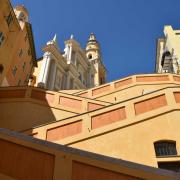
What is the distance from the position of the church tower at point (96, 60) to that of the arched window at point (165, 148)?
3663 centimetres

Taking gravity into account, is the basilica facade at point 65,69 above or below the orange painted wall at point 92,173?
above

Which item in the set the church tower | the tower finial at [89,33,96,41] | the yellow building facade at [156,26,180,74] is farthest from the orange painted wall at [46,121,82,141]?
the tower finial at [89,33,96,41]

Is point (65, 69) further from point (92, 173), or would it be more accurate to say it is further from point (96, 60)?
point (92, 173)

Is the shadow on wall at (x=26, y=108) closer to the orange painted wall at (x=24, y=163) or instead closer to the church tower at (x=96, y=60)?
the orange painted wall at (x=24, y=163)

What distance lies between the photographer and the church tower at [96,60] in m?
49.2

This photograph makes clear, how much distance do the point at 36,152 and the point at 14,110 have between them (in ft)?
30.6

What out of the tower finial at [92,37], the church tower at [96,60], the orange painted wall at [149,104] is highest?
the tower finial at [92,37]

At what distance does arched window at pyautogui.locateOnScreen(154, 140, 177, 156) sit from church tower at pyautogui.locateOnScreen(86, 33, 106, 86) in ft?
120

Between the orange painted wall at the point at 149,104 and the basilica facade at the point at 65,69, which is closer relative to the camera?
the orange painted wall at the point at 149,104

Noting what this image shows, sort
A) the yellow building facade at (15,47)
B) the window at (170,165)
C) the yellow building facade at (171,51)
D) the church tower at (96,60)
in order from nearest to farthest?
the window at (170,165) → the yellow building facade at (15,47) → the yellow building facade at (171,51) → the church tower at (96,60)

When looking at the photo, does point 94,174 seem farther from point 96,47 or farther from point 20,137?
point 96,47

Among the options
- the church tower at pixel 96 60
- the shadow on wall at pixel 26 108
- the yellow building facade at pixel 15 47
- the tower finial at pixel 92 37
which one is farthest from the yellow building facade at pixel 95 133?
the tower finial at pixel 92 37

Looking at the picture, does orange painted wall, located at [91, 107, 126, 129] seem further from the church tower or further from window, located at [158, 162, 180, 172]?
the church tower

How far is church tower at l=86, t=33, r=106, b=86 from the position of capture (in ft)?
161
